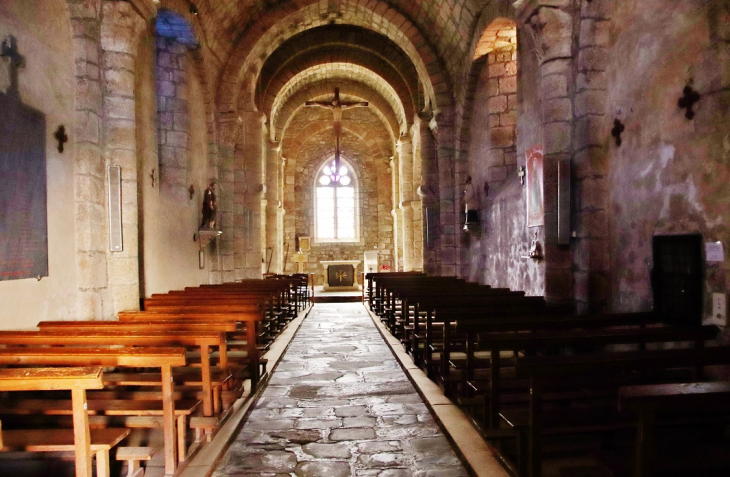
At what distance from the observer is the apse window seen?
71.8ft

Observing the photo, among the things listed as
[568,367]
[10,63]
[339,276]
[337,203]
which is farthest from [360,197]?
[568,367]

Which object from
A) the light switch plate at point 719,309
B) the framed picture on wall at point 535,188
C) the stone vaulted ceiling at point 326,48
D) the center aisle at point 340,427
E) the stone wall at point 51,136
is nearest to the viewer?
the center aisle at point 340,427

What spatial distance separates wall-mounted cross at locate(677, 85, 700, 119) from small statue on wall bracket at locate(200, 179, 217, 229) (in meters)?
7.93

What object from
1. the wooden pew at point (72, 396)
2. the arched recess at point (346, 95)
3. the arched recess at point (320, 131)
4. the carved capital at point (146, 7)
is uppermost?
the arched recess at point (346, 95)

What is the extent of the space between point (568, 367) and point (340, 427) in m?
2.14

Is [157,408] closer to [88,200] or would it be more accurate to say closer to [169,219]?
[88,200]

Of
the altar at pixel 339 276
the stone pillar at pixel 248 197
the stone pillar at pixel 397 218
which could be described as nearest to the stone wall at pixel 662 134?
the stone pillar at pixel 248 197

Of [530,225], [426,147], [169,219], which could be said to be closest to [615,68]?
[530,225]

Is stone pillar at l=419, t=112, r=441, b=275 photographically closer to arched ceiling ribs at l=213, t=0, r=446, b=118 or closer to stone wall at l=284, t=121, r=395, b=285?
arched ceiling ribs at l=213, t=0, r=446, b=118

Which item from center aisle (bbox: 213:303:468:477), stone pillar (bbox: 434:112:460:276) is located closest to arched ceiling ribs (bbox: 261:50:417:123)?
stone pillar (bbox: 434:112:460:276)

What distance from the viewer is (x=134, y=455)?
9.16ft

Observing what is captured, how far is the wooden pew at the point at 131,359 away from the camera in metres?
2.80

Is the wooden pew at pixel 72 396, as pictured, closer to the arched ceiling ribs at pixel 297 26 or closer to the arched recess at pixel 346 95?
the arched ceiling ribs at pixel 297 26

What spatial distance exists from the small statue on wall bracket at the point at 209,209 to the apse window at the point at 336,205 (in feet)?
39.3
